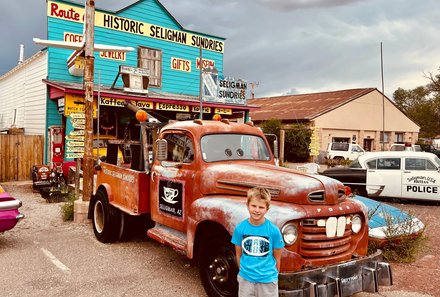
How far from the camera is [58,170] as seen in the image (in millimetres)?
12875

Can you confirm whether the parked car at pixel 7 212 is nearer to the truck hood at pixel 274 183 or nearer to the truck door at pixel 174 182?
the truck door at pixel 174 182

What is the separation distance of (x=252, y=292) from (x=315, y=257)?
36.7 inches

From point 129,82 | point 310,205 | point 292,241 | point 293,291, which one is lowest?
point 293,291

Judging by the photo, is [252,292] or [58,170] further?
[58,170]

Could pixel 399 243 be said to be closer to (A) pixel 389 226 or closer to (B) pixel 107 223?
(A) pixel 389 226

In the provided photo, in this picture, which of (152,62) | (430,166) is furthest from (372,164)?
(152,62)

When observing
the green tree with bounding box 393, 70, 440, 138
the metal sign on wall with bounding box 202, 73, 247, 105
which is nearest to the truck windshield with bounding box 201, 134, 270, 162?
the metal sign on wall with bounding box 202, 73, 247, 105

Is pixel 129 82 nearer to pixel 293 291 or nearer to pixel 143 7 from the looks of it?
pixel 143 7

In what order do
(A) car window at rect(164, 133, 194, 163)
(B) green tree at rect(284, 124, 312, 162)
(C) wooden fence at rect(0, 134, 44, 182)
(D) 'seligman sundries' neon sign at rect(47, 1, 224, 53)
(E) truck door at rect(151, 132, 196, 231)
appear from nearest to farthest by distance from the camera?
(E) truck door at rect(151, 132, 196, 231) → (A) car window at rect(164, 133, 194, 163) → (C) wooden fence at rect(0, 134, 44, 182) → (D) 'seligman sundries' neon sign at rect(47, 1, 224, 53) → (B) green tree at rect(284, 124, 312, 162)

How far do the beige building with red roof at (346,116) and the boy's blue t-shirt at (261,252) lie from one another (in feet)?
82.8

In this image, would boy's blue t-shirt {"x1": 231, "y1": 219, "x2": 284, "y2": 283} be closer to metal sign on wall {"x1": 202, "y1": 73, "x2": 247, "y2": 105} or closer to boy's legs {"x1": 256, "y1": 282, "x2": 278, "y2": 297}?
boy's legs {"x1": 256, "y1": 282, "x2": 278, "y2": 297}

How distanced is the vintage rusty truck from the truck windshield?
16mm

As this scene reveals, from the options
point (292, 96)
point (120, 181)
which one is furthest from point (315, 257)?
point (292, 96)

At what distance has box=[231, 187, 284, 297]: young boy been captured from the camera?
3324 millimetres
